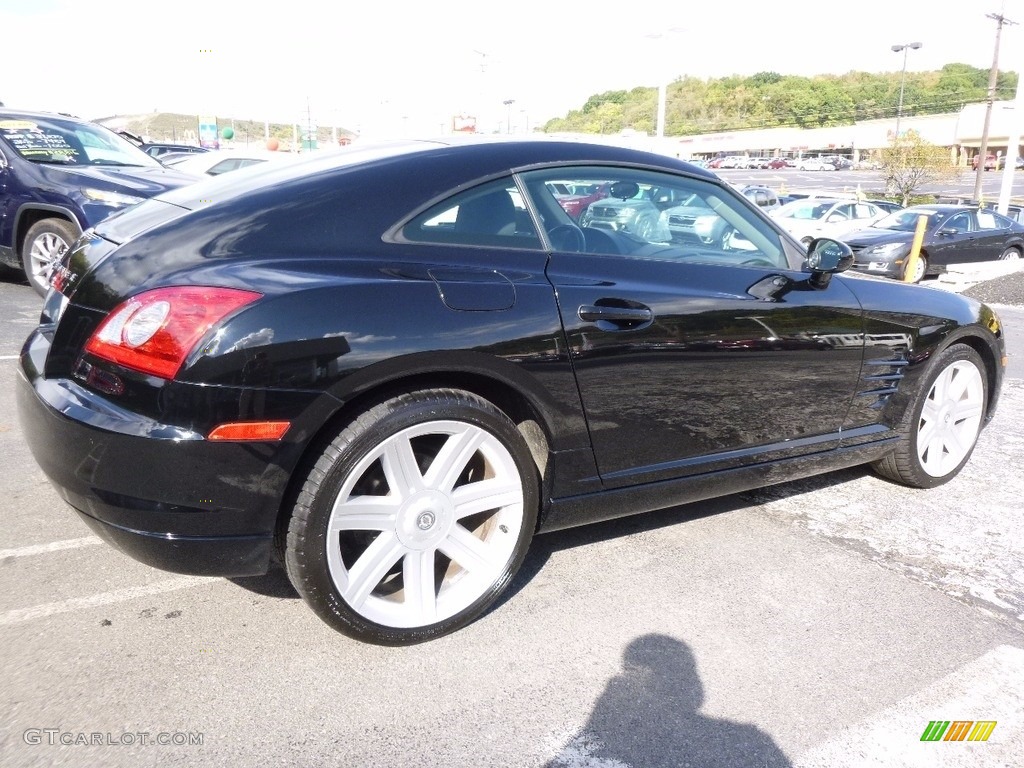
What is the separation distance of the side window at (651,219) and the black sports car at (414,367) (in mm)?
12

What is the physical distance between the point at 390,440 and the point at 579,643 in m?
0.90

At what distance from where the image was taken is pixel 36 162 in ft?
25.6

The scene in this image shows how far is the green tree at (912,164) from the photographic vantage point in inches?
1544

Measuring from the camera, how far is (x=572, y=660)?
2668 millimetres

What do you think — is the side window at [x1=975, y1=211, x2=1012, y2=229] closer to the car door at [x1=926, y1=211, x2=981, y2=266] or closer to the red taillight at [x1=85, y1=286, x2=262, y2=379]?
the car door at [x1=926, y1=211, x2=981, y2=266]

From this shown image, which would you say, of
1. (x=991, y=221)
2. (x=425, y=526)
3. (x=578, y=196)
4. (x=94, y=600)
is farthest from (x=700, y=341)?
(x=991, y=221)

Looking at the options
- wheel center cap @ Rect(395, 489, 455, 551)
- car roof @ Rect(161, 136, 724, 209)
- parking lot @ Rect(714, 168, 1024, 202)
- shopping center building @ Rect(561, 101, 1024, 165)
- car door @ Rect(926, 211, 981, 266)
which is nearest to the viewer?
wheel center cap @ Rect(395, 489, 455, 551)

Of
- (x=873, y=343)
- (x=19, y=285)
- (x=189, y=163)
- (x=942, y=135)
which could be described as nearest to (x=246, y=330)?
(x=873, y=343)

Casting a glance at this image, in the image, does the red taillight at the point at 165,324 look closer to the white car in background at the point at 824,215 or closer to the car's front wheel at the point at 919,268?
the car's front wheel at the point at 919,268

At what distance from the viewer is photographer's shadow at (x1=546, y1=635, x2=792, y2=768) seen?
7.34 ft

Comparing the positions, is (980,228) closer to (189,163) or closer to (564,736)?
(189,163)

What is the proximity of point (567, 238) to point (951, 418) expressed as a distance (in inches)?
93.4

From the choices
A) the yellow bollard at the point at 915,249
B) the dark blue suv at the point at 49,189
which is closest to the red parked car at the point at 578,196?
the dark blue suv at the point at 49,189

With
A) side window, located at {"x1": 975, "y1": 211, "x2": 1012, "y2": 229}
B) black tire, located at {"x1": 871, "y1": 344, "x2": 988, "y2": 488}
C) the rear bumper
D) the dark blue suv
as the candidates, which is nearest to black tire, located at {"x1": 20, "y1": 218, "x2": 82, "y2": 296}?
the dark blue suv
